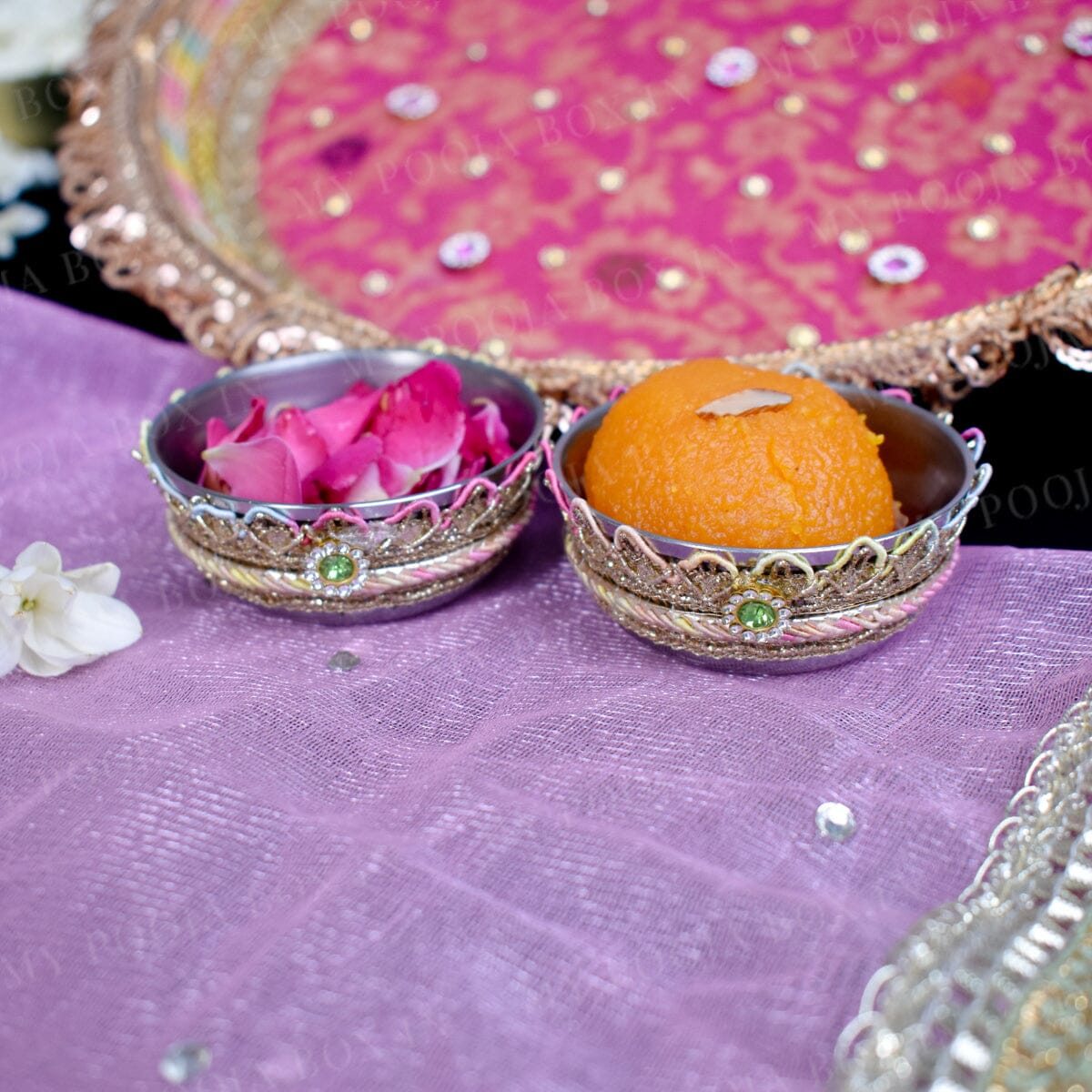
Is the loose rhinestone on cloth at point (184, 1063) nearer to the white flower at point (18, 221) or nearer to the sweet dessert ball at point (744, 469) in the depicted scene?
the sweet dessert ball at point (744, 469)

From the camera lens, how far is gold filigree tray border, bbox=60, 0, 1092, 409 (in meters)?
0.75

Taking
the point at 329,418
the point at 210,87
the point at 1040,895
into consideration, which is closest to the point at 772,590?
the point at 1040,895

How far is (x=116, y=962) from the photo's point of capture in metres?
0.45

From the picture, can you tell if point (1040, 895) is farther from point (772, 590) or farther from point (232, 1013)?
point (232, 1013)

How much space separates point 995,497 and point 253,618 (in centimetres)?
47

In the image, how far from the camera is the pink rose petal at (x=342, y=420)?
663mm

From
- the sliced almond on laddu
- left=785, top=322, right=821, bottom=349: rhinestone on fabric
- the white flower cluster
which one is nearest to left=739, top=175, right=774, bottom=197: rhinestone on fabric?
left=785, top=322, right=821, bottom=349: rhinestone on fabric

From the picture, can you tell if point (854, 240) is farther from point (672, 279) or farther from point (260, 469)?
point (260, 469)

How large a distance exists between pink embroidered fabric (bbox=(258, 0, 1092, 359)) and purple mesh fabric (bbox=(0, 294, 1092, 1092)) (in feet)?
0.77

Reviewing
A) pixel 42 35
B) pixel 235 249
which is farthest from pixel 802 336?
pixel 42 35

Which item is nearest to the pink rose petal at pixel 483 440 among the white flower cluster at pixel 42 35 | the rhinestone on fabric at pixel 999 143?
the rhinestone on fabric at pixel 999 143

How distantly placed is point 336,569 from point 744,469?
212 millimetres

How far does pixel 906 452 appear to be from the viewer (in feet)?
2.11

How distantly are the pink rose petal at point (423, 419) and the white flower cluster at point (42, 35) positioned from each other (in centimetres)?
54
